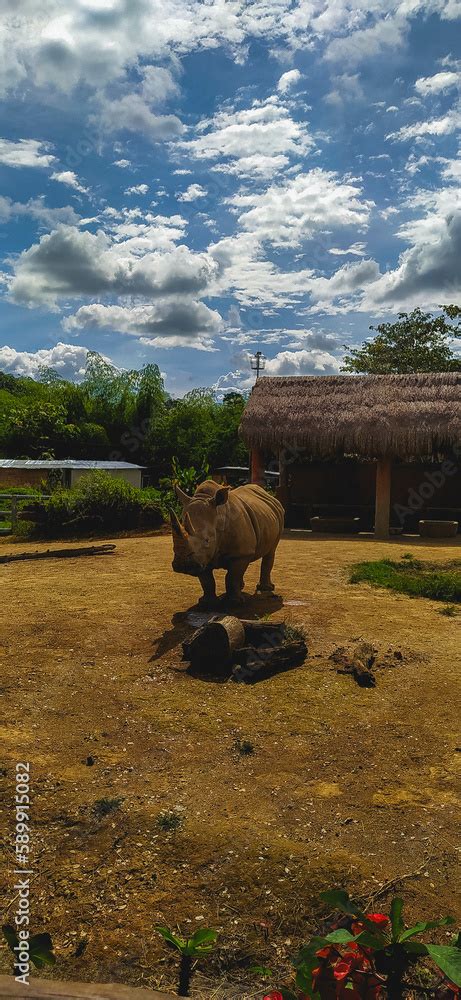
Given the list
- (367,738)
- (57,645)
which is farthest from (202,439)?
(367,738)

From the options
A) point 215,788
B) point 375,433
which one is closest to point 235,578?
point 215,788

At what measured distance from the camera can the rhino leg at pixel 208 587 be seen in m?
7.05

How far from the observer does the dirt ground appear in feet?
8.43

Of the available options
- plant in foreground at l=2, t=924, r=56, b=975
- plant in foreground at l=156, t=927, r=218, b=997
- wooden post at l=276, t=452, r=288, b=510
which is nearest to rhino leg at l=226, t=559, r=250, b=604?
plant in foreground at l=156, t=927, r=218, b=997

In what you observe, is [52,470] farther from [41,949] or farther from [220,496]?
[41,949]

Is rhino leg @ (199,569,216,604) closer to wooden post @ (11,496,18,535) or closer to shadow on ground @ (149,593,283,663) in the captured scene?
shadow on ground @ (149,593,283,663)

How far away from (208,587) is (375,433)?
33.1 feet

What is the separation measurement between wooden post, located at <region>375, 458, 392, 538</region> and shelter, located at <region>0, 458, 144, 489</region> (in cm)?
883

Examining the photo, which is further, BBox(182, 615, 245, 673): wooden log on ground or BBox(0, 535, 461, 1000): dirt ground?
BBox(182, 615, 245, 673): wooden log on ground

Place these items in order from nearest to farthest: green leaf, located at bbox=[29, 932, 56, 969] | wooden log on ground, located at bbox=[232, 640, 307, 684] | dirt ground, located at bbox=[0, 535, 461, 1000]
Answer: green leaf, located at bbox=[29, 932, 56, 969], dirt ground, located at bbox=[0, 535, 461, 1000], wooden log on ground, located at bbox=[232, 640, 307, 684]

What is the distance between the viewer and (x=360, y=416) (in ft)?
54.0

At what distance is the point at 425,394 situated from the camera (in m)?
16.8

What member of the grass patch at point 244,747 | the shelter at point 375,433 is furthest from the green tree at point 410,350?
the grass patch at point 244,747

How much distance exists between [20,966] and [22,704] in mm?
2750
